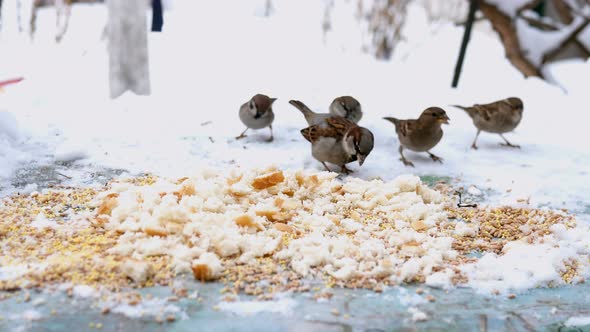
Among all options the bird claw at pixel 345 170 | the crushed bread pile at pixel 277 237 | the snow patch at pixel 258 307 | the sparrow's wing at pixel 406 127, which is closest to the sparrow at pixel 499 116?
the sparrow's wing at pixel 406 127

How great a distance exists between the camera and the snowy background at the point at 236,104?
455 cm

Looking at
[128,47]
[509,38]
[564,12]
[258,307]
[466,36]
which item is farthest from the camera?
[564,12]

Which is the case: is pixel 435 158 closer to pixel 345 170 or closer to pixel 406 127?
pixel 406 127

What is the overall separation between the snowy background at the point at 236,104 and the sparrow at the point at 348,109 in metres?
0.21

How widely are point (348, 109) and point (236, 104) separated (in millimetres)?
1064

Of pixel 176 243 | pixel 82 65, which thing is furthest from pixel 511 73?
pixel 176 243

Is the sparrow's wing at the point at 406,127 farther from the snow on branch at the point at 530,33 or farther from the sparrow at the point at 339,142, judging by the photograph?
the snow on branch at the point at 530,33

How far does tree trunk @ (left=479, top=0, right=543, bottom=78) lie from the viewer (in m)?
8.43

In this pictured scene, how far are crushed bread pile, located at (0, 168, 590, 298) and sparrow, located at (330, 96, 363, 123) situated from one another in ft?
4.35

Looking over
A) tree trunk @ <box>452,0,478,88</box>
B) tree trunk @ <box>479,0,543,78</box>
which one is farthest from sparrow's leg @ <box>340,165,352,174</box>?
tree trunk @ <box>479,0,543,78</box>

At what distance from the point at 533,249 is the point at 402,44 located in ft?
24.4

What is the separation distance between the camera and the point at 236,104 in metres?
5.82

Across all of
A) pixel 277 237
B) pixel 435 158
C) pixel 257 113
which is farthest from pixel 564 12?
pixel 277 237

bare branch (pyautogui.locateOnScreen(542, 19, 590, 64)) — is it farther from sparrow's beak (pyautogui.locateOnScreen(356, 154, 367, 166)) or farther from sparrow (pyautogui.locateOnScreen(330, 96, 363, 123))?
sparrow's beak (pyautogui.locateOnScreen(356, 154, 367, 166))
